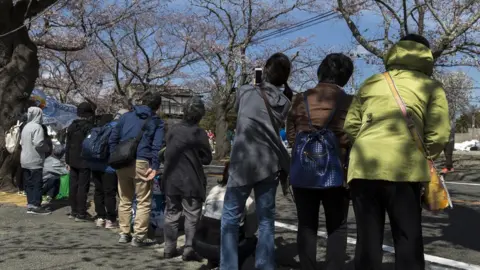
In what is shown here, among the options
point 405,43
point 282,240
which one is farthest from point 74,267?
point 405,43

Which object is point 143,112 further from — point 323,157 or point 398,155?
point 398,155

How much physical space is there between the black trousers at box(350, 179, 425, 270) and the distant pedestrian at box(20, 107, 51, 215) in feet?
→ 18.1

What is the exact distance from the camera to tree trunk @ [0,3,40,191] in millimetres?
8938

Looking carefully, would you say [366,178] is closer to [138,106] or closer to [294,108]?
[294,108]

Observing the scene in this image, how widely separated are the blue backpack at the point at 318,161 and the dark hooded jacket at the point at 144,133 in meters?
2.16

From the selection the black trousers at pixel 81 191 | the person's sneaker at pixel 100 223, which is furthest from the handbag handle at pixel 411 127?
the black trousers at pixel 81 191

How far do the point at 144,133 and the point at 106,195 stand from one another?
4.72ft

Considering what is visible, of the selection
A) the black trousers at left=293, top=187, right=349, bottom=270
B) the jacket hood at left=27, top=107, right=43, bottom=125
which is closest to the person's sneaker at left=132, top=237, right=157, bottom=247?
the black trousers at left=293, top=187, right=349, bottom=270

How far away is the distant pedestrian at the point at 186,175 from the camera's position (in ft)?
14.8

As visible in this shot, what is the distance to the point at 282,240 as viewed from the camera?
5.15 meters

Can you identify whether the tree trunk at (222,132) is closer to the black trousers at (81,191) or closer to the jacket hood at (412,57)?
the black trousers at (81,191)

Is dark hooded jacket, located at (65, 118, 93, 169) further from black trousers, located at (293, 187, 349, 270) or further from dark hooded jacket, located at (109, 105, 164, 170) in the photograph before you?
black trousers, located at (293, 187, 349, 270)

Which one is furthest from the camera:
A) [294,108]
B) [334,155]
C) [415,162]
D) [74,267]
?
[74,267]

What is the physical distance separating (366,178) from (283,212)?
4.86m
